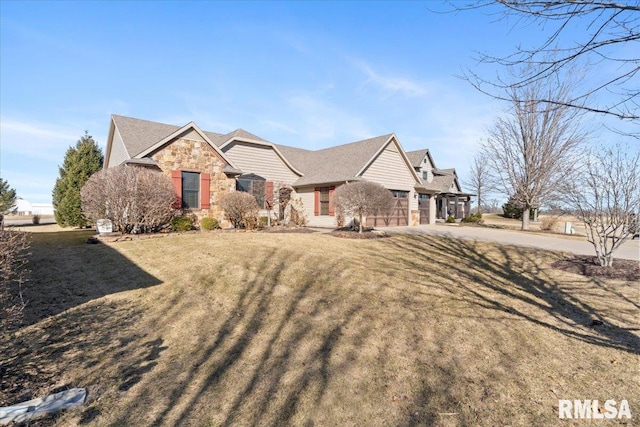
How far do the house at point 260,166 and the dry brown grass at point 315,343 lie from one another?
7.28 metres

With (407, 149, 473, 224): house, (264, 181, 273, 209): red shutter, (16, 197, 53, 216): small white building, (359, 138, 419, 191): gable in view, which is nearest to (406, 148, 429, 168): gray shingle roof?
(407, 149, 473, 224): house

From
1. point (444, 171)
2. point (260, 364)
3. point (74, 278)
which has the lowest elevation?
point (260, 364)

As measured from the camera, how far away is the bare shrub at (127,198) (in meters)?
10.5

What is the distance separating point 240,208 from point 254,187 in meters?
4.18

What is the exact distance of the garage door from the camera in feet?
63.3

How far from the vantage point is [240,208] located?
46.0ft

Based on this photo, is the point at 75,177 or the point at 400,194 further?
the point at 400,194

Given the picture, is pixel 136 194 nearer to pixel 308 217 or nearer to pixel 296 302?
pixel 296 302

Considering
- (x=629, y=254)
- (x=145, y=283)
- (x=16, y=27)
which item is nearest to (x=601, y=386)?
(x=145, y=283)

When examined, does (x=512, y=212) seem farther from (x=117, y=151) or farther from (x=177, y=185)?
(x=117, y=151)

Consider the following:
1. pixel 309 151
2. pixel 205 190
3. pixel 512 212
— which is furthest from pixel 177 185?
pixel 512 212

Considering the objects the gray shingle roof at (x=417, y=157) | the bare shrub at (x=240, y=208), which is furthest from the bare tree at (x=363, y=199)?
the gray shingle roof at (x=417, y=157)

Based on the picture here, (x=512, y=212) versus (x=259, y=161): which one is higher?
(x=259, y=161)

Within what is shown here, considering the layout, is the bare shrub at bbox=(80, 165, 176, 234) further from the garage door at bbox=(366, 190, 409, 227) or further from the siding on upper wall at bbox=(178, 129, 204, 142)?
the garage door at bbox=(366, 190, 409, 227)
